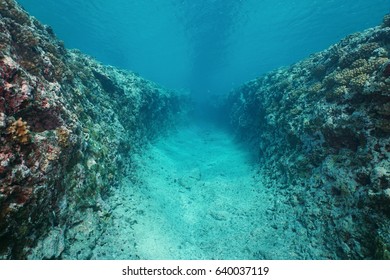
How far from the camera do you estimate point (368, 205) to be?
5.77 metres

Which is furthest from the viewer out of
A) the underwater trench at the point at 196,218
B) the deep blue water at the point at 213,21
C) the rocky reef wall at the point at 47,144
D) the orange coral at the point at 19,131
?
the deep blue water at the point at 213,21

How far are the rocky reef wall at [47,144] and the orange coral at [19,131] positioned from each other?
0.6 inches

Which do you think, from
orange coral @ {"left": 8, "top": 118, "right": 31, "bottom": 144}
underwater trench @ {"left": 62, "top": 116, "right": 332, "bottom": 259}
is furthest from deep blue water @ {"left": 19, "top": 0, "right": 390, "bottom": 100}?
orange coral @ {"left": 8, "top": 118, "right": 31, "bottom": 144}

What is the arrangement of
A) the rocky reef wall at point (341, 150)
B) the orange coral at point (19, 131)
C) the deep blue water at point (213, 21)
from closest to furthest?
1. the orange coral at point (19, 131)
2. the rocky reef wall at point (341, 150)
3. the deep blue water at point (213, 21)

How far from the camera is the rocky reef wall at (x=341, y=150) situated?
5816 millimetres

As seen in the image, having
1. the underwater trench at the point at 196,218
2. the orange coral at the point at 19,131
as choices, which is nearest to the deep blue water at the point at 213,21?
the underwater trench at the point at 196,218

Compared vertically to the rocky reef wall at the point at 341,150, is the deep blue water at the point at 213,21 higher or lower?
higher

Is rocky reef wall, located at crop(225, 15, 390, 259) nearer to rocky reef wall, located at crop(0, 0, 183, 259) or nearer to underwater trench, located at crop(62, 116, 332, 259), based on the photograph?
underwater trench, located at crop(62, 116, 332, 259)

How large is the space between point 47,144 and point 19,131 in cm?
72

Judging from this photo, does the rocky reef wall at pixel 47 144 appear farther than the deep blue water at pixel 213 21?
No

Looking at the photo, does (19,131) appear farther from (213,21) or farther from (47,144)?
(213,21)

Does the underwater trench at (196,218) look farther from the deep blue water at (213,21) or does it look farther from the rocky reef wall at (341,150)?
the deep blue water at (213,21)

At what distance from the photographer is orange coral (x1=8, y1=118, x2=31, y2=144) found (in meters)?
4.50
